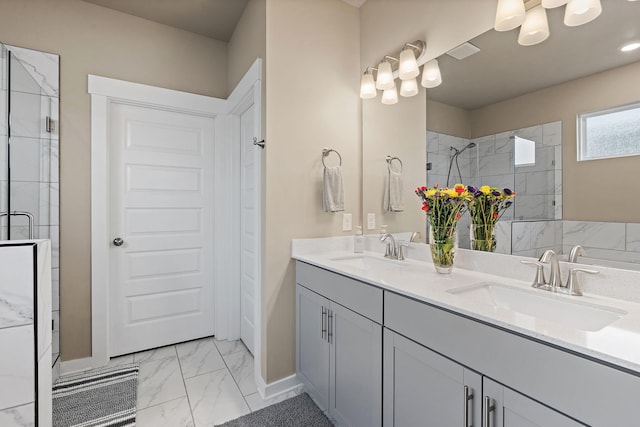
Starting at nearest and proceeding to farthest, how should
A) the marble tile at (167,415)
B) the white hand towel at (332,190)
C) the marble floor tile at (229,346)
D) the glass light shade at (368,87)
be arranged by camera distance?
the marble tile at (167,415)
the white hand towel at (332,190)
the glass light shade at (368,87)
the marble floor tile at (229,346)

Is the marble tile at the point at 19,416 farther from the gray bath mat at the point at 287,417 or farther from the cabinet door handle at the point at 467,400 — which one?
the cabinet door handle at the point at 467,400

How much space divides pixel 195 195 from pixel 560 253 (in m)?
2.51

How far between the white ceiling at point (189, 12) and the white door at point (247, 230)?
69 centimetres

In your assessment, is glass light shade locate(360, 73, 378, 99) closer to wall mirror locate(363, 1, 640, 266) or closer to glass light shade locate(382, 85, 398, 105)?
glass light shade locate(382, 85, 398, 105)

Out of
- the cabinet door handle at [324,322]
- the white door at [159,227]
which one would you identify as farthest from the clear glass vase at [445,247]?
the white door at [159,227]

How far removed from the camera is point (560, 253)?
1.23 m

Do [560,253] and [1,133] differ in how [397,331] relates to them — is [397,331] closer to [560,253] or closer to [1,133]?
[560,253]

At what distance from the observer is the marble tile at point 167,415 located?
5.46 ft

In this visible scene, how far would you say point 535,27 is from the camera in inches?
50.3

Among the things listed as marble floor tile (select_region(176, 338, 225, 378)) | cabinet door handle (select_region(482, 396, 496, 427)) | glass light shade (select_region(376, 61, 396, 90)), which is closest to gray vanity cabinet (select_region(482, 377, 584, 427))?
cabinet door handle (select_region(482, 396, 496, 427))

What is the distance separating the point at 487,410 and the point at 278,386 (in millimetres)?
1359

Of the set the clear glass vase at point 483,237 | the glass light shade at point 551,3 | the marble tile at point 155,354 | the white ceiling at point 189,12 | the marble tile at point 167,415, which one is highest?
the white ceiling at point 189,12

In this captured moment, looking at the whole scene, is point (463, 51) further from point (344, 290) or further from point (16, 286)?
point (16, 286)

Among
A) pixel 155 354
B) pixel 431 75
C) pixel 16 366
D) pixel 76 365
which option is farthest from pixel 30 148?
pixel 431 75
